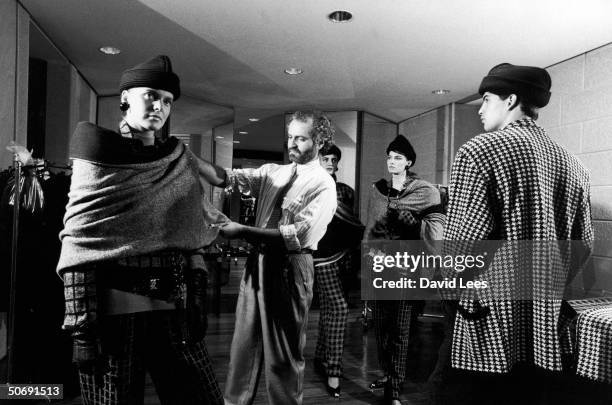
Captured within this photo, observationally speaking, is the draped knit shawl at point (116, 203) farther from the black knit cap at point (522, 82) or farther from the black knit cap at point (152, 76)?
the black knit cap at point (522, 82)

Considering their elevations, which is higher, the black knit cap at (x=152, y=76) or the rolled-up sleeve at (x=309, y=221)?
the black knit cap at (x=152, y=76)

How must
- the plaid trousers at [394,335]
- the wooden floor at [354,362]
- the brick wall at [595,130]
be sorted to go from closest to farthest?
the plaid trousers at [394,335] → the wooden floor at [354,362] → the brick wall at [595,130]

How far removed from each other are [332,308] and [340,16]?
2.30 m

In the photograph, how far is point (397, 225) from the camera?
2.65 meters

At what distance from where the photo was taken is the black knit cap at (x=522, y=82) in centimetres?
133

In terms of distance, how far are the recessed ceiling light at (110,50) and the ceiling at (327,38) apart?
0.20ft

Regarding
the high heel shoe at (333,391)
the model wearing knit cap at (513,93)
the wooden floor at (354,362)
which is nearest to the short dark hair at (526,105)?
the model wearing knit cap at (513,93)

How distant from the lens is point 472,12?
3.36 meters

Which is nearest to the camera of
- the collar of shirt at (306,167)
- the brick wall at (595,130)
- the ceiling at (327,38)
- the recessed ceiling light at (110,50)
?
the collar of shirt at (306,167)

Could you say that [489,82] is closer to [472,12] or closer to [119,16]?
[472,12]

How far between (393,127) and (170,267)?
22.1 feet

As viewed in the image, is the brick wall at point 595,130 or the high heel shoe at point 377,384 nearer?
the high heel shoe at point 377,384

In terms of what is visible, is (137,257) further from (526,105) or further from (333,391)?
(333,391)

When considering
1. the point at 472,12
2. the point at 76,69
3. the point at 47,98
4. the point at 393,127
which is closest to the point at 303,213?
the point at 472,12
